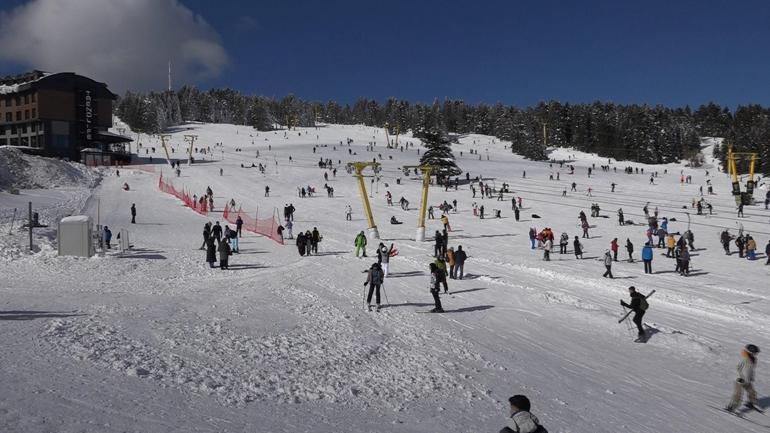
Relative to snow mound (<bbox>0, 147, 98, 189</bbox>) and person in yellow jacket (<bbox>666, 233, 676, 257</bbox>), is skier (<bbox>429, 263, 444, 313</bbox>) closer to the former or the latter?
person in yellow jacket (<bbox>666, 233, 676, 257</bbox>)

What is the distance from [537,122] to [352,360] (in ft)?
418

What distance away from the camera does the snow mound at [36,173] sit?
44.3 meters

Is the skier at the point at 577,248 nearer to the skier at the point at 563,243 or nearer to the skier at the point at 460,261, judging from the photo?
the skier at the point at 563,243

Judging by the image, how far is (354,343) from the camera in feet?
33.6

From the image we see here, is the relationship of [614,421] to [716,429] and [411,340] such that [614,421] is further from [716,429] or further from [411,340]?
[411,340]

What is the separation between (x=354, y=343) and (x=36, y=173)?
49.1 metres

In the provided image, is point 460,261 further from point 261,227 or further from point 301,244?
point 261,227

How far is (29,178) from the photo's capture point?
46.0 m

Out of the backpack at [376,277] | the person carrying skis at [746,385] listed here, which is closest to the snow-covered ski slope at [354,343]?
the person carrying skis at [746,385]

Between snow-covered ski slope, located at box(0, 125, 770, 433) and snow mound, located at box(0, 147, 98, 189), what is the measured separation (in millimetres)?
26707

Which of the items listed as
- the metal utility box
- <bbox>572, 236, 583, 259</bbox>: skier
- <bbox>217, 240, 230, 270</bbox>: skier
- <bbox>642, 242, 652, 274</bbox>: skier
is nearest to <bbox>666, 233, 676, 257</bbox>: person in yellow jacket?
<bbox>572, 236, 583, 259</bbox>: skier

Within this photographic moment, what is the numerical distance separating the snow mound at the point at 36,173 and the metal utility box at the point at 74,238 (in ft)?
93.8

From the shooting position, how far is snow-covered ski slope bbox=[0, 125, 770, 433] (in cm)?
688

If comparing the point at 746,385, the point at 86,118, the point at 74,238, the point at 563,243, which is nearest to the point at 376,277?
the point at 746,385
